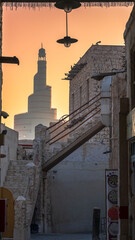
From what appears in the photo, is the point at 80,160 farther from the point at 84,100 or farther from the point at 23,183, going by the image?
the point at 84,100

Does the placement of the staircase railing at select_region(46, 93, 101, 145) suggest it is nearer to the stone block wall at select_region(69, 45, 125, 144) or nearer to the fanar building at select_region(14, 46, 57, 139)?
the stone block wall at select_region(69, 45, 125, 144)

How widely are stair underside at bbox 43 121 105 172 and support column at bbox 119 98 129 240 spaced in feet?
41.4

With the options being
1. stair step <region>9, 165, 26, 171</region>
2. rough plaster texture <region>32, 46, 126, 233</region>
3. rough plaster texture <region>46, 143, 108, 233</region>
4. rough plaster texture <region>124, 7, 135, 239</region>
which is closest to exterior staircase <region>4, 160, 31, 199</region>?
stair step <region>9, 165, 26, 171</region>

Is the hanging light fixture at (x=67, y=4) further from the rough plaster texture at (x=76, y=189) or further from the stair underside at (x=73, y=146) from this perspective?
the rough plaster texture at (x=76, y=189)

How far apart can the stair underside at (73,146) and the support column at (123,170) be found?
1262cm

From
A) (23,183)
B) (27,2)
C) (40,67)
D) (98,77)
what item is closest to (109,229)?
(27,2)

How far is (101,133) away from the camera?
1176 inches

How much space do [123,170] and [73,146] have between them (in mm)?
13308

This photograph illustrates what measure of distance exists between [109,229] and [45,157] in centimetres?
1168

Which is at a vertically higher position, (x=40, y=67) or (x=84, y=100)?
(x=40, y=67)

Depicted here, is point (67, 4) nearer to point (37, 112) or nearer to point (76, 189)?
point (76, 189)

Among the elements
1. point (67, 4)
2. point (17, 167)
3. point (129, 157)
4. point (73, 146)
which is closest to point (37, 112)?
point (17, 167)

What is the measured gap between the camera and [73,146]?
25.0 metres

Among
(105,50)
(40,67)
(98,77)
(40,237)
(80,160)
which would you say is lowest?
(40,237)
